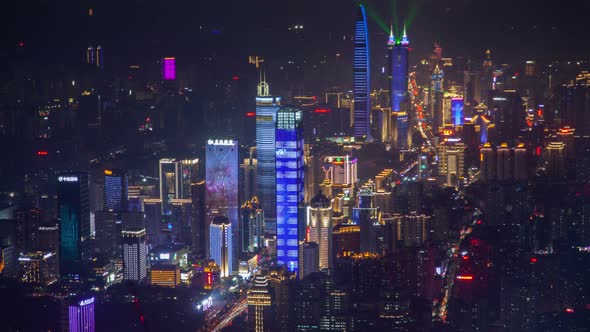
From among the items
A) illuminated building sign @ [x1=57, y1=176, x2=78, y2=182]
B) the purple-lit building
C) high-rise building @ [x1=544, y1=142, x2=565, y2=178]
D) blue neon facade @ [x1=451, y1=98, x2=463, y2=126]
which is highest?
the purple-lit building

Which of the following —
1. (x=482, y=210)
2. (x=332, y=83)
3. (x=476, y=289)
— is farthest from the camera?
(x=332, y=83)

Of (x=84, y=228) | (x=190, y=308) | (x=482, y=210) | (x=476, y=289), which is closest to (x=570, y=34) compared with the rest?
(x=482, y=210)

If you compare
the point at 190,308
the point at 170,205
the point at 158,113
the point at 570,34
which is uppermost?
the point at 570,34

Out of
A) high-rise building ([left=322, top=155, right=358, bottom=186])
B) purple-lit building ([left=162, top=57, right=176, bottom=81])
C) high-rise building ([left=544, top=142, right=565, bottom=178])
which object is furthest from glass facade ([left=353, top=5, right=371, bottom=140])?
high-rise building ([left=544, top=142, right=565, bottom=178])

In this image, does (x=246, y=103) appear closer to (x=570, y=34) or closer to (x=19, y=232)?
(x=19, y=232)

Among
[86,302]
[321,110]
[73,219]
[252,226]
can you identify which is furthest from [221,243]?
[86,302]

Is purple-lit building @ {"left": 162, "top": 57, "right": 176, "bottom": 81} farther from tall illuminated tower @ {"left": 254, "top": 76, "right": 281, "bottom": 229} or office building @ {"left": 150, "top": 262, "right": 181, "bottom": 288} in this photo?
office building @ {"left": 150, "top": 262, "right": 181, "bottom": 288}

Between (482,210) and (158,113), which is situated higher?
(158,113)
